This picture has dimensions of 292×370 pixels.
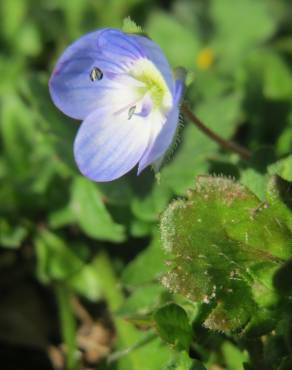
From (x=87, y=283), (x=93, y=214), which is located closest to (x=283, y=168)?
(x=93, y=214)

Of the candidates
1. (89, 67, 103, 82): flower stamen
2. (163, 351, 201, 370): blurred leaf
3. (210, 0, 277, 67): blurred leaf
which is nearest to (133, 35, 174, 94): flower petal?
(89, 67, 103, 82): flower stamen

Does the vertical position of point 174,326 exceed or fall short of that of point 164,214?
it falls short

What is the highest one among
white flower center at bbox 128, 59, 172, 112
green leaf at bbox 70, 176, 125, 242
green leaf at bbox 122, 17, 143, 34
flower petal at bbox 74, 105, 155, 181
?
green leaf at bbox 122, 17, 143, 34

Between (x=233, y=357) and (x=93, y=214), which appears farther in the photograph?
(x=93, y=214)

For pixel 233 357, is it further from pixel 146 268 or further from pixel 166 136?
pixel 166 136

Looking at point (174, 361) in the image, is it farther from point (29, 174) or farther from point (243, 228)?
point (29, 174)

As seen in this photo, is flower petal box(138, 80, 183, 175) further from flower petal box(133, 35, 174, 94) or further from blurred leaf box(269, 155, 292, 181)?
blurred leaf box(269, 155, 292, 181)
